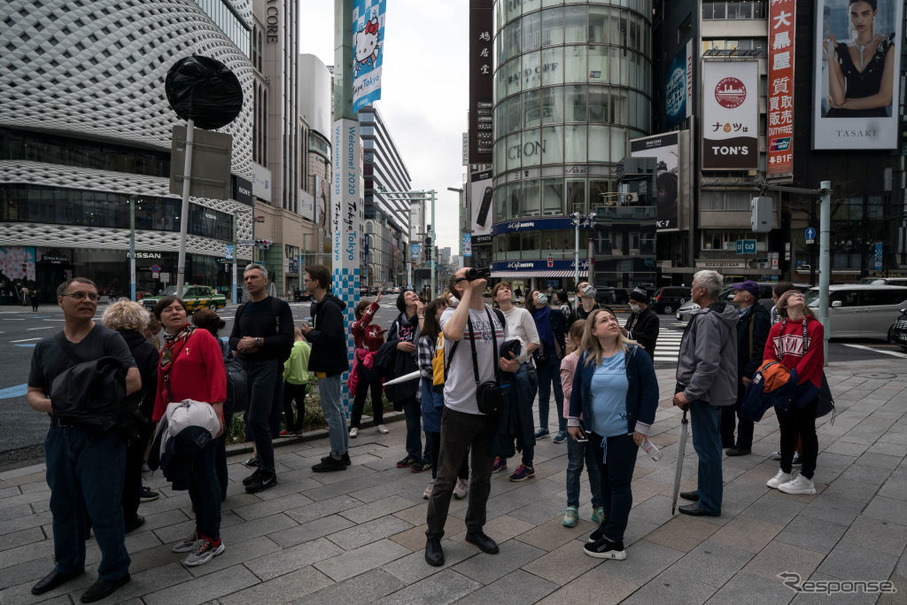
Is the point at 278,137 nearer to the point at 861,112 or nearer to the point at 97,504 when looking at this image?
the point at 861,112

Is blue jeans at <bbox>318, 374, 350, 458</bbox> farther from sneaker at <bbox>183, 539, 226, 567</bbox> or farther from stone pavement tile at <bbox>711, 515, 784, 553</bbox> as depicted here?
stone pavement tile at <bbox>711, 515, 784, 553</bbox>

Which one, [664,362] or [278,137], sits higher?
[278,137]

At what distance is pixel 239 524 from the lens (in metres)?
4.33

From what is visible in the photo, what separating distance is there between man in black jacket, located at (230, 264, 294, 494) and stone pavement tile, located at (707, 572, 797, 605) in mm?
3869

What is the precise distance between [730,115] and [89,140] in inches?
2267

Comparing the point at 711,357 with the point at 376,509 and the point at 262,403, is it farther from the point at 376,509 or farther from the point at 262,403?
the point at 262,403

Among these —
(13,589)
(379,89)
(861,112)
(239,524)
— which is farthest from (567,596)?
(861,112)

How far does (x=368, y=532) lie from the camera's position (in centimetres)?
418

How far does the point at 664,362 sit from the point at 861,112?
4928 cm

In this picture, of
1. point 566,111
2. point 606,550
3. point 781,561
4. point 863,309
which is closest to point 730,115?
point 566,111

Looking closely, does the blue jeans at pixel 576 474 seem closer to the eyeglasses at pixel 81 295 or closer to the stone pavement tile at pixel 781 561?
the stone pavement tile at pixel 781 561

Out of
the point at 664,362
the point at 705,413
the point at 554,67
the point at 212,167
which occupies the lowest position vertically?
the point at 664,362

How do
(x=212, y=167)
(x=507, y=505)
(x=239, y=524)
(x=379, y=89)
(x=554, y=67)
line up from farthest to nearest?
1. (x=554, y=67)
2. (x=379, y=89)
3. (x=212, y=167)
4. (x=507, y=505)
5. (x=239, y=524)

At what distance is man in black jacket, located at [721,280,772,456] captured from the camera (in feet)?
19.4
